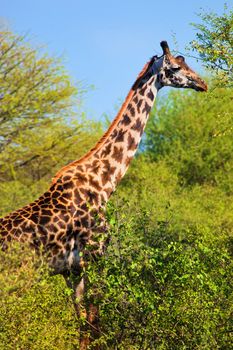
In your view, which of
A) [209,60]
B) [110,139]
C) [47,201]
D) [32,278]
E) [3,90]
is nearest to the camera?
[32,278]

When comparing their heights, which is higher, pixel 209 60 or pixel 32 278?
pixel 209 60

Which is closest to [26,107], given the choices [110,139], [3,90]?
[3,90]

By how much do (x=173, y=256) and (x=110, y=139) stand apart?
267cm

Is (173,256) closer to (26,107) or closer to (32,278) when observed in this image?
(32,278)

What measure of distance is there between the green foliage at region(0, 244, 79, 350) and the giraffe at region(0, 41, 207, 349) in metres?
0.36

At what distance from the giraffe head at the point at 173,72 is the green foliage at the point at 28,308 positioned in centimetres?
320

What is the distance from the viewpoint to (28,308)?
31.8 feet

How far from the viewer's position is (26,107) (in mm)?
31641

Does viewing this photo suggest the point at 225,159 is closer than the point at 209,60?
No

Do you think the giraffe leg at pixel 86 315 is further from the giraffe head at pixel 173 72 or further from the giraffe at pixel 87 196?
the giraffe head at pixel 173 72

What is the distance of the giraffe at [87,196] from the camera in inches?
430

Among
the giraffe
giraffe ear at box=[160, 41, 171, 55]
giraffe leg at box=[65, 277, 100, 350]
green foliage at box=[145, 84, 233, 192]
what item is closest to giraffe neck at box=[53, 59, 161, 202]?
the giraffe

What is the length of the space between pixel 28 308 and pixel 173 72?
13.9 ft

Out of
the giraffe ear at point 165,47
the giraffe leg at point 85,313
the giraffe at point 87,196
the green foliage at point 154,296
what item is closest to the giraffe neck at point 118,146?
the giraffe at point 87,196
